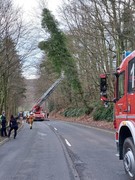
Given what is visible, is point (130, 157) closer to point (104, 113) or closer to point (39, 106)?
point (104, 113)

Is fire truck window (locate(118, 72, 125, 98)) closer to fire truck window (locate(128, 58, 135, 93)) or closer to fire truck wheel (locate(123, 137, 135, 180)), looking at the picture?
fire truck window (locate(128, 58, 135, 93))

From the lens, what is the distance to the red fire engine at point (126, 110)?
24.8ft

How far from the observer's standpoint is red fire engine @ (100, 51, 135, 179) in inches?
297

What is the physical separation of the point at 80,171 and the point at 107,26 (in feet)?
59.9

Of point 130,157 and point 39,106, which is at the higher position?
point 39,106

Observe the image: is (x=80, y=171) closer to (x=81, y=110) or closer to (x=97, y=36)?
(x=97, y=36)

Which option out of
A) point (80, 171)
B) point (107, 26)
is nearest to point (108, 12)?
point (107, 26)

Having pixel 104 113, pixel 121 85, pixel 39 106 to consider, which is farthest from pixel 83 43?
pixel 39 106

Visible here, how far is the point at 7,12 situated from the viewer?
23094 millimetres

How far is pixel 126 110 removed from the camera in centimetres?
795

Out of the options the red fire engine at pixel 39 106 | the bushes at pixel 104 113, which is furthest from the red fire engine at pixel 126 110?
the red fire engine at pixel 39 106

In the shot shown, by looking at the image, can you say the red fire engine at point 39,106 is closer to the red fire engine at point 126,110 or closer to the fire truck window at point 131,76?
the red fire engine at point 126,110

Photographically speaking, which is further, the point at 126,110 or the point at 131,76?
the point at 126,110

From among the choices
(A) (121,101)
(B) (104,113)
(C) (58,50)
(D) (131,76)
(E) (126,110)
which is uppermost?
(C) (58,50)
